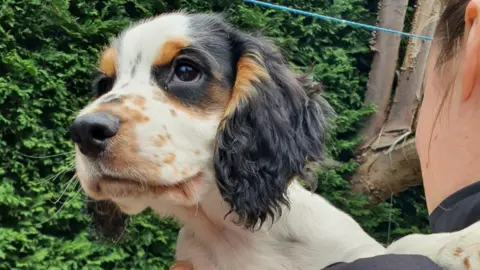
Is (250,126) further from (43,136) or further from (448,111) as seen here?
(43,136)

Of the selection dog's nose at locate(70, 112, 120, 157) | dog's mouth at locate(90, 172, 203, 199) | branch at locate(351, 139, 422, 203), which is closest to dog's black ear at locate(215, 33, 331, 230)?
dog's mouth at locate(90, 172, 203, 199)

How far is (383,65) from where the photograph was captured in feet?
13.9

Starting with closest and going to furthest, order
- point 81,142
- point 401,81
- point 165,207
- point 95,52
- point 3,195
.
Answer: point 81,142 → point 165,207 → point 3,195 → point 95,52 → point 401,81

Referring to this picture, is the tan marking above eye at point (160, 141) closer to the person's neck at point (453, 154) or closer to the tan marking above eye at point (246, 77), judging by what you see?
the tan marking above eye at point (246, 77)

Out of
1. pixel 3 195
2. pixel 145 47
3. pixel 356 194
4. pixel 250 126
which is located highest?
pixel 145 47

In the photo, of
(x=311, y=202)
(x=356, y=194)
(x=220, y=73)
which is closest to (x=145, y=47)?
(x=220, y=73)

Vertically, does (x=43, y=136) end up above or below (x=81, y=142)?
below

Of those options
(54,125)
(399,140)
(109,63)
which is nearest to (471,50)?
(109,63)

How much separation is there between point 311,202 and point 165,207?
46cm

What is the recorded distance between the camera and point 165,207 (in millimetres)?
1775

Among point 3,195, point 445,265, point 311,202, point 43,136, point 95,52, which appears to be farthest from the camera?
A: point 95,52

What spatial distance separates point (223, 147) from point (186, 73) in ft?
0.85

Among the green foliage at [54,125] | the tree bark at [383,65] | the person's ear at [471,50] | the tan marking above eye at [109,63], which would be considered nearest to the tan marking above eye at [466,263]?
the person's ear at [471,50]

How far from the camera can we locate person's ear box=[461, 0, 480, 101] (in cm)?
88
